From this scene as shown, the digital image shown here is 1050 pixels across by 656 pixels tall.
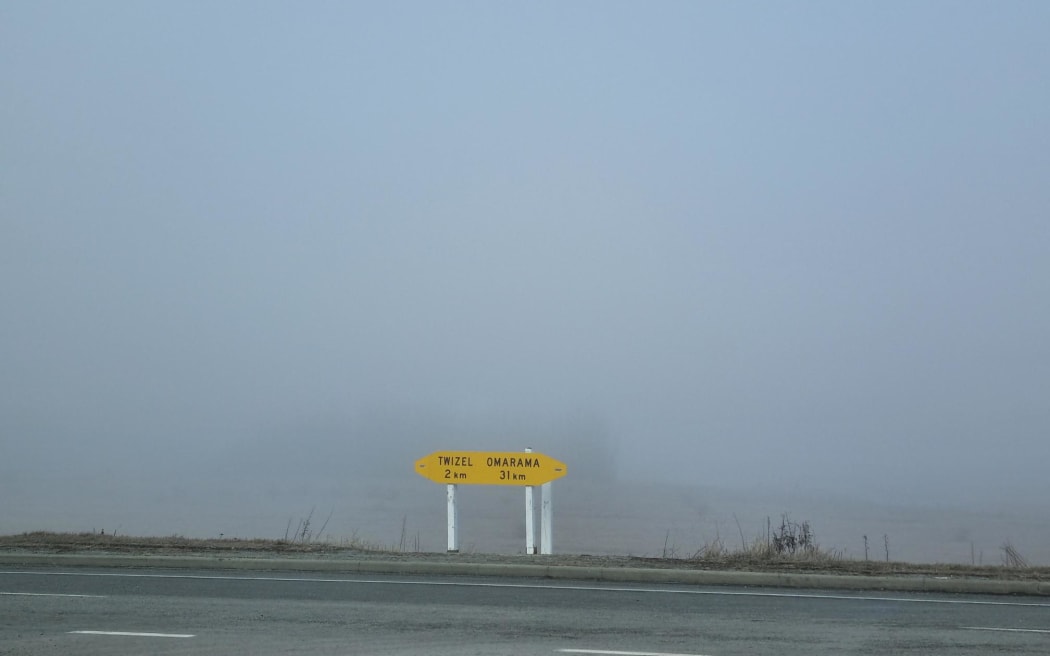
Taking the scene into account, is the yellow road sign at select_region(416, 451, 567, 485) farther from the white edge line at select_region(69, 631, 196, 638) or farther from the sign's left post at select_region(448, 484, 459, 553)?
the white edge line at select_region(69, 631, 196, 638)

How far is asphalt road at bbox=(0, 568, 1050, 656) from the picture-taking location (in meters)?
10.1

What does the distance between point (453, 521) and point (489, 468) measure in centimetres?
105

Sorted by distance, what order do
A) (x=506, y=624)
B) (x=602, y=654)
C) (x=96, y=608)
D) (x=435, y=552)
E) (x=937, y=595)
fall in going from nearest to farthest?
(x=602, y=654) < (x=506, y=624) < (x=96, y=608) < (x=937, y=595) < (x=435, y=552)

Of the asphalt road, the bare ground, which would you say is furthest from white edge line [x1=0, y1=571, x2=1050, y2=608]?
the bare ground

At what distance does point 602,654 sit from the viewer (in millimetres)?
9594

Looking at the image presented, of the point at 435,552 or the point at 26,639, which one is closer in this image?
the point at 26,639

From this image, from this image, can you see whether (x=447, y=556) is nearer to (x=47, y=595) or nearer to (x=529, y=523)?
(x=529, y=523)

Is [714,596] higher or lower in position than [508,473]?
lower

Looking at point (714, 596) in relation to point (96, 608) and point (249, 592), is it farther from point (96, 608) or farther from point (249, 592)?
point (96, 608)

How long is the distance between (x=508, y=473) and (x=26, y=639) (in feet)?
34.1

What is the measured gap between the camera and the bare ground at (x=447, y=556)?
16922 millimetres

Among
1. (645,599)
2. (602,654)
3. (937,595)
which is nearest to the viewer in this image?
(602,654)

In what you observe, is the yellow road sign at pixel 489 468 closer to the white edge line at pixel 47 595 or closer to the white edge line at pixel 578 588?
the white edge line at pixel 578 588

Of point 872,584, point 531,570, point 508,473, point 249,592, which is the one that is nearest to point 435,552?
point 508,473
